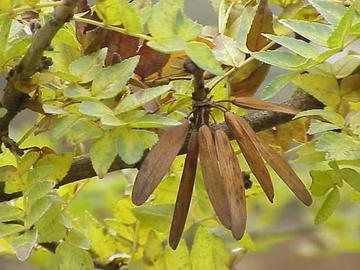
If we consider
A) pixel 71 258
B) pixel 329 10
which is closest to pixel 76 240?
pixel 71 258

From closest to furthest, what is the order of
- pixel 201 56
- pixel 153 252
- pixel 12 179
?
1. pixel 201 56
2. pixel 12 179
3. pixel 153 252

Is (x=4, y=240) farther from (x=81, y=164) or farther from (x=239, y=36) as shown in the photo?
(x=239, y=36)

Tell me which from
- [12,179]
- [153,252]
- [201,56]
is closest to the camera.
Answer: [201,56]

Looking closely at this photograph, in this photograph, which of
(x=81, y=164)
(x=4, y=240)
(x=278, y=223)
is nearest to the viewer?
(x=81, y=164)

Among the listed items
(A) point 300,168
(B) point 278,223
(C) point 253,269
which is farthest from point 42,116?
(C) point 253,269

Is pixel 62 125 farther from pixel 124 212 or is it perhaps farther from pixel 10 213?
pixel 124 212
